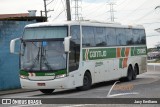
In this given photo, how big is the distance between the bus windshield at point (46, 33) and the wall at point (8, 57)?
19.7ft

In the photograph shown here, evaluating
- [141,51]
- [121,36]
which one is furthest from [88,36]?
[141,51]

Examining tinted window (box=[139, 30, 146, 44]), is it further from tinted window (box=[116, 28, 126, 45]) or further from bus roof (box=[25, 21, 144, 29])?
tinted window (box=[116, 28, 126, 45])

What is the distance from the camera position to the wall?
30.5 meters

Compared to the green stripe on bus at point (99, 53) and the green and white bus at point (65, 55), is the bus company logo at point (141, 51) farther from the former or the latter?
the green and white bus at point (65, 55)

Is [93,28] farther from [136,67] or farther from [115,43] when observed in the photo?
[136,67]

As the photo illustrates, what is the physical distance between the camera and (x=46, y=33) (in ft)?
79.0

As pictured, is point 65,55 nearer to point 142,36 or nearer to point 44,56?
point 44,56

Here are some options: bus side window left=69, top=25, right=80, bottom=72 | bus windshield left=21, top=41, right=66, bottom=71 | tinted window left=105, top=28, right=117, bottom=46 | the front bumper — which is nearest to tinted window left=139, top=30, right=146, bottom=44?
tinted window left=105, top=28, right=117, bottom=46

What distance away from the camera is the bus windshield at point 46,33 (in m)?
23.8

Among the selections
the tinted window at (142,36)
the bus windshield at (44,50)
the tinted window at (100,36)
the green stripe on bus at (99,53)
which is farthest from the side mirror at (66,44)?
the tinted window at (142,36)

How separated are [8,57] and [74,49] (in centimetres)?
782

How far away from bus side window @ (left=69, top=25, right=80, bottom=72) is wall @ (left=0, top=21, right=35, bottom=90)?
671cm

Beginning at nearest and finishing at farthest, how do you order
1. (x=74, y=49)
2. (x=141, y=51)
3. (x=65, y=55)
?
(x=65, y=55) < (x=74, y=49) < (x=141, y=51)

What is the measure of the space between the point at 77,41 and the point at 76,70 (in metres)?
1.37
